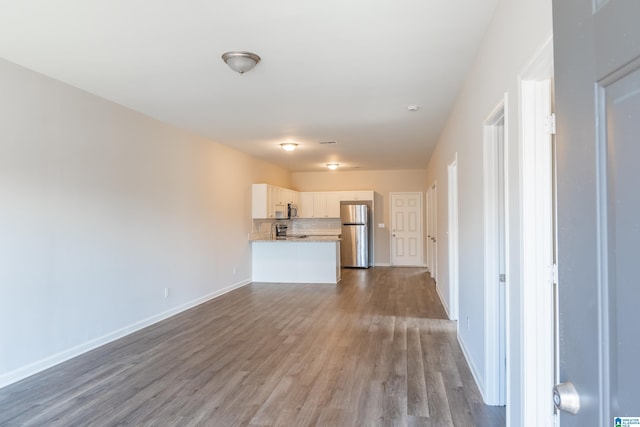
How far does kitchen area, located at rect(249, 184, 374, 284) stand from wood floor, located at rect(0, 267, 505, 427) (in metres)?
2.57

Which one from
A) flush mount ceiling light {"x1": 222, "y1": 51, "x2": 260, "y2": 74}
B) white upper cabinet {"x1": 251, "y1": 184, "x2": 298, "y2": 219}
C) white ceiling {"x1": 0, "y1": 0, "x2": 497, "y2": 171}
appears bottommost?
white upper cabinet {"x1": 251, "y1": 184, "x2": 298, "y2": 219}

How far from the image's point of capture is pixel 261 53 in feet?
9.75

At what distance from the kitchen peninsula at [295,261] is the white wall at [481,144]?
3.80 m

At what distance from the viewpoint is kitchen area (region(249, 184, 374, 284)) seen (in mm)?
7793

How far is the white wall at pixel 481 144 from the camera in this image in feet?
6.03

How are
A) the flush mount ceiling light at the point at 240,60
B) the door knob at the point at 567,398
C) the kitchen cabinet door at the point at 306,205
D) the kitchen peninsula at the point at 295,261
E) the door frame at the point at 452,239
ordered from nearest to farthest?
the door knob at the point at 567,398 → the flush mount ceiling light at the point at 240,60 → the door frame at the point at 452,239 → the kitchen peninsula at the point at 295,261 → the kitchen cabinet door at the point at 306,205

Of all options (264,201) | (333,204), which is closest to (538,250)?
(264,201)

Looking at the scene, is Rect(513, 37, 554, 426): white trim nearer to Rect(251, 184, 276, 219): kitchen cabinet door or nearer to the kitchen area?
the kitchen area

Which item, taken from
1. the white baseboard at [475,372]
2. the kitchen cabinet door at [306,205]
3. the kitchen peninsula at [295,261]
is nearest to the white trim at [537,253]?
the white baseboard at [475,372]

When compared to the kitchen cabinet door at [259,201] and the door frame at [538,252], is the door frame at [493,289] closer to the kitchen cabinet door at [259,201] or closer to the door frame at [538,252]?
the door frame at [538,252]

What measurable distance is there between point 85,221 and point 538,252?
3.94m

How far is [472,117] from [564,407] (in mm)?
2775

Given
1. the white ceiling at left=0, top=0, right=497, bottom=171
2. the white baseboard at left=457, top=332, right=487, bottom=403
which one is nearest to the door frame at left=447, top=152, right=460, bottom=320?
the white ceiling at left=0, top=0, right=497, bottom=171

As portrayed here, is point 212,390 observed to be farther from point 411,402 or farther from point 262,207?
point 262,207
